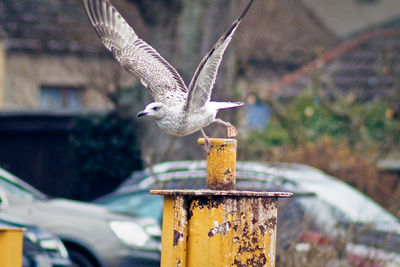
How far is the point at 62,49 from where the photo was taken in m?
19.2

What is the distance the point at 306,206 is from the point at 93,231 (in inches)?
85.9

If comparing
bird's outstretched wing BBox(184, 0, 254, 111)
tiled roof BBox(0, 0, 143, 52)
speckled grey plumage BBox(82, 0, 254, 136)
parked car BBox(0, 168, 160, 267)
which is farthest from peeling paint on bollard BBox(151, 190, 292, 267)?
tiled roof BBox(0, 0, 143, 52)

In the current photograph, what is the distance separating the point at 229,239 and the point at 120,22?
3.19 m

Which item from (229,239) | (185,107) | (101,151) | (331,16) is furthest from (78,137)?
(331,16)

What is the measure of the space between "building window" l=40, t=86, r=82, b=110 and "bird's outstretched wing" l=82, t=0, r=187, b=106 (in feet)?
47.2

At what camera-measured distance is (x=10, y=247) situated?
176 inches

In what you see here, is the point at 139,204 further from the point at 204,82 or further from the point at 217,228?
the point at 217,228

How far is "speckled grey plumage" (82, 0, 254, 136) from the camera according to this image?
4.30m

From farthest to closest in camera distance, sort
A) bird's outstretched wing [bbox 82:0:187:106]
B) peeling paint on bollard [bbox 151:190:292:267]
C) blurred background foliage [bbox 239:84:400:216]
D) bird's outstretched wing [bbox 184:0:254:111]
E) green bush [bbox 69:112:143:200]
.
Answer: green bush [bbox 69:112:143:200], blurred background foliage [bbox 239:84:400:216], bird's outstretched wing [bbox 82:0:187:106], bird's outstretched wing [bbox 184:0:254:111], peeling paint on bollard [bbox 151:190:292:267]

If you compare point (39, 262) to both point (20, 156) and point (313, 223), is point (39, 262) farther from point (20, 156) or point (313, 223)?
point (20, 156)

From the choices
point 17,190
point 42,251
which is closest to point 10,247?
point 42,251

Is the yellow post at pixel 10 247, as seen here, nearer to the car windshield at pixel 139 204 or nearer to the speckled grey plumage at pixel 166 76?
the speckled grey plumage at pixel 166 76

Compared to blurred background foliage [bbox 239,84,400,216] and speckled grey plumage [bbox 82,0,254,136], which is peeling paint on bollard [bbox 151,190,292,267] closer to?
speckled grey plumage [bbox 82,0,254,136]

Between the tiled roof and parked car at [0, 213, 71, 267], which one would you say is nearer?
parked car at [0, 213, 71, 267]
